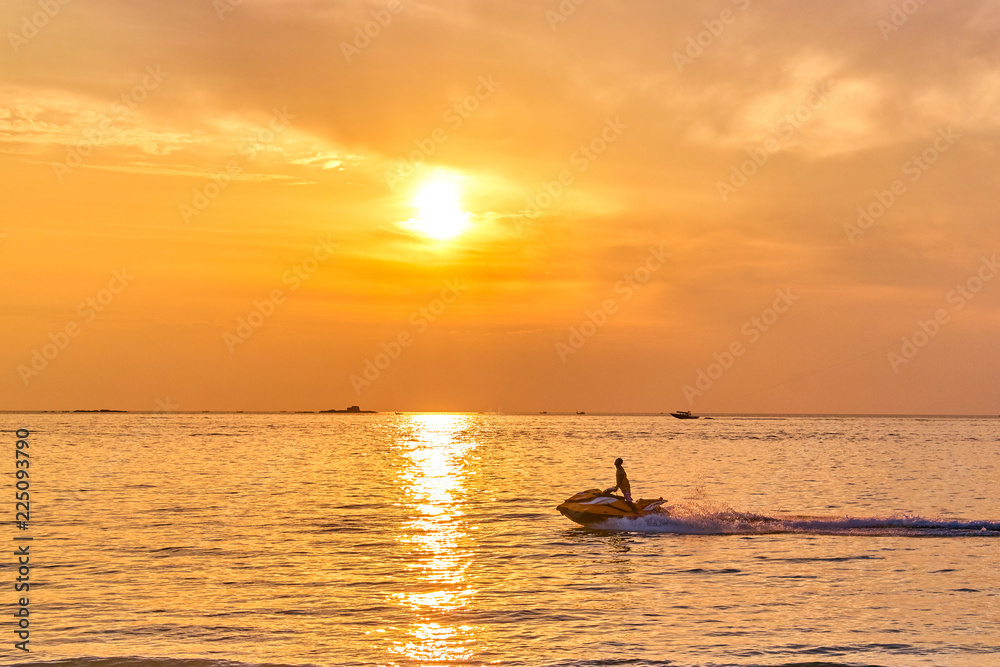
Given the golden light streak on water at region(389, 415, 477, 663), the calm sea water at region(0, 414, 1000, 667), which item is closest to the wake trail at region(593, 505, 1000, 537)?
the calm sea water at region(0, 414, 1000, 667)

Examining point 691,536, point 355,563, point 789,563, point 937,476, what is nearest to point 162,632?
point 355,563

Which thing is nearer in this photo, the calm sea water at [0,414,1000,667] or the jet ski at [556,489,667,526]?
the calm sea water at [0,414,1000,667]

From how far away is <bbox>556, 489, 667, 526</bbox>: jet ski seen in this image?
34.8m

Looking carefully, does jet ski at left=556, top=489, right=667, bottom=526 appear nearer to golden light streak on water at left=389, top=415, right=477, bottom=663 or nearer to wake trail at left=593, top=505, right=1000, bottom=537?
wake trail at left=593, top=505, right=1000, bottom=537

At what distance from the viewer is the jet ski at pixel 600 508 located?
114ft

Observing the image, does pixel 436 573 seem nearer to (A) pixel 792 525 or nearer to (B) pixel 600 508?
(B) pixel 600 508

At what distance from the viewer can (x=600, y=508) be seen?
34.7 meters

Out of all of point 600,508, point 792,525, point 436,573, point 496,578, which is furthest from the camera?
point 792,525

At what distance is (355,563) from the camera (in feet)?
88.4

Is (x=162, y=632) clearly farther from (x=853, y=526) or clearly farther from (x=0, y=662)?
(x=853, y=526)

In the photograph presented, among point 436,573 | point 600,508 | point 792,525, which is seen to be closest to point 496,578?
point 436,573

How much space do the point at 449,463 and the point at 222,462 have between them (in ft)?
74.9

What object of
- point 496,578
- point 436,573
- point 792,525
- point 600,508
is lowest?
point 496,578

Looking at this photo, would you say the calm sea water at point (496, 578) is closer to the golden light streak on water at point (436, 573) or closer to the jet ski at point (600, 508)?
the golden light streak on water at point (436, 573)
